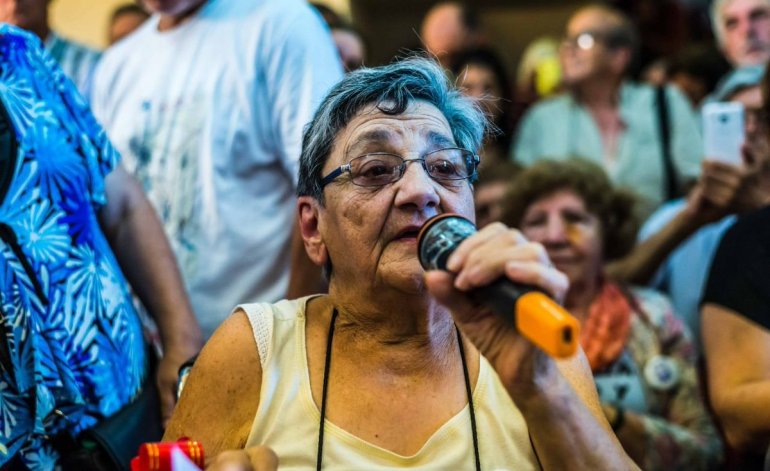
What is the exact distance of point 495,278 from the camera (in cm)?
179

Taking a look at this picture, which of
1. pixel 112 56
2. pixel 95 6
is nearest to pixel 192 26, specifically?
pixel 112 56

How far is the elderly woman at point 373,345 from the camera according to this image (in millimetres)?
2305

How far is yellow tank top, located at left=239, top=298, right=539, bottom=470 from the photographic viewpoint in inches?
90.0

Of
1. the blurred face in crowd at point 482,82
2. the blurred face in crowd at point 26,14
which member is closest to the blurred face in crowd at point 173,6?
the blurred face in crowd at point 26,14

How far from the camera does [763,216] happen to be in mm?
3213

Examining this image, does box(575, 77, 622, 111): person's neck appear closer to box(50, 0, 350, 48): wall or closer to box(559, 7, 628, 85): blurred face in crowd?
box(559, 7, 628, 85): blurred face in crowd

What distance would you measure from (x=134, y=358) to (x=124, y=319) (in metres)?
0.10

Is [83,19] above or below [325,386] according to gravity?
below

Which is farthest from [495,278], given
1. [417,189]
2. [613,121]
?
[613,121]

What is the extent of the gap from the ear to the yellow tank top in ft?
0.69

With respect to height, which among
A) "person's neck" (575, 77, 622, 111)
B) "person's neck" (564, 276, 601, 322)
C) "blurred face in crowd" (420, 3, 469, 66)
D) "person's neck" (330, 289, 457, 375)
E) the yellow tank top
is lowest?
"person's neck" (564, 276, 601, 322)

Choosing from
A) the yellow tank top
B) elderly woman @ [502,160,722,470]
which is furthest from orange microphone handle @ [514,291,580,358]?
elderly woman @ [502,160,722,470]

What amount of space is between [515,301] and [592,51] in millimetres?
3954

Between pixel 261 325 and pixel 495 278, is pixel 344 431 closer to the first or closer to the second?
pixel 261 325
